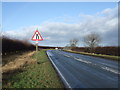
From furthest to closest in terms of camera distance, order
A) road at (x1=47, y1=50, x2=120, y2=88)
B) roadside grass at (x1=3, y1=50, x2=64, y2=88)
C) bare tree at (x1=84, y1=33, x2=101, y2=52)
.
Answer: bare tree at (x1=84, y1=33, x2=101, y2=52), road at (x1=47, y1=50, x2=120, y2=88), roadside grass at (x1=3, y1=50, x2=64, y2=88)

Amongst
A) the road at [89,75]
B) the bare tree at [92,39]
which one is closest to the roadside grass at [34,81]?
the road at [89,75]

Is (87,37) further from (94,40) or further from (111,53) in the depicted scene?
(111,53)

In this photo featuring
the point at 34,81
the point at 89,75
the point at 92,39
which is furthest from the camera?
the point at 92,39

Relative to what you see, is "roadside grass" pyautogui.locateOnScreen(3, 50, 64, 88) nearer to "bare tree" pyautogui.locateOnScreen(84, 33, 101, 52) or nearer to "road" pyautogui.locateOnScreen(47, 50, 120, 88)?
"road" pyautogui.locateOnScreen(47, 50, 120, 88)

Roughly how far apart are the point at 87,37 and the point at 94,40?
3.34 m

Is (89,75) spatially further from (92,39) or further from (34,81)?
(92,39)

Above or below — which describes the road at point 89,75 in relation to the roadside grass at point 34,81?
below

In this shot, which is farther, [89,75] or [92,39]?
[92,39]

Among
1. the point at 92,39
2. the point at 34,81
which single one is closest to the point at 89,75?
the point at 34,81

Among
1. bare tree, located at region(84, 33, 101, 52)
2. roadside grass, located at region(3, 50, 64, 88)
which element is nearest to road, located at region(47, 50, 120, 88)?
roadside grass, located at region(3, 50, 64, 88)

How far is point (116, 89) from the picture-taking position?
235 inches

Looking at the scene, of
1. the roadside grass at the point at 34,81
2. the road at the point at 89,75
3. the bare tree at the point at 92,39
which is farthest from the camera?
the bare tree at the point at 92,39

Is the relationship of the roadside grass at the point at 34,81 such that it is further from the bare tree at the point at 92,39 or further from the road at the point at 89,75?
the bare tree at the point at 92,39

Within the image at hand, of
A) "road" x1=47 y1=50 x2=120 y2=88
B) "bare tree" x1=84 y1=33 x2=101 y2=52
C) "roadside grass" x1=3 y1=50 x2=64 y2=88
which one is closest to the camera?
"roadside grass" x1=3 y1=50 x2=64 y2=88
